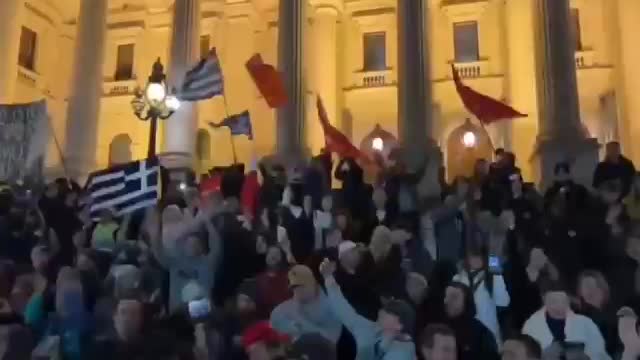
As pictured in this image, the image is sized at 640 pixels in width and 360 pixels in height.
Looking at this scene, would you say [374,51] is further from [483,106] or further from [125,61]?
[483,106]

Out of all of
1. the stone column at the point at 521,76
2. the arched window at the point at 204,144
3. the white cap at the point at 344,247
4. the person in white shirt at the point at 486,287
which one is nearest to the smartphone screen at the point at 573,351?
the person in white shirt at the point at 486,287

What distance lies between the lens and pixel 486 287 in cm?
912

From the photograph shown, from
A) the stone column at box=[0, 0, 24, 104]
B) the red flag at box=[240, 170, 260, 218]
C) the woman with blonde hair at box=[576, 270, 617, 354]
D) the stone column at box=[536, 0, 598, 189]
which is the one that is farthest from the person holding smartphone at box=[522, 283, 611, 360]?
the stone column at box=[0, 0, 24, 104]

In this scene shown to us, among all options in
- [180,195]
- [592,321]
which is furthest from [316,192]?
[592,321]

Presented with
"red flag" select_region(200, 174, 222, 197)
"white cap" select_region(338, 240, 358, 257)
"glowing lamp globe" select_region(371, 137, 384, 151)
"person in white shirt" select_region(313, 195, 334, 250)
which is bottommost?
"white cap" select_region(338, 240, 358, 257)

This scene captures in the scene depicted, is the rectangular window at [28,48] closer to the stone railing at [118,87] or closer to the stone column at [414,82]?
the stone railing at [118,87]

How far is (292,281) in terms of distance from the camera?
27.1ft

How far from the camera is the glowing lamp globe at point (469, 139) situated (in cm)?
3148

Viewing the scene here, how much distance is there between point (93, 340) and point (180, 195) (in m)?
5.27

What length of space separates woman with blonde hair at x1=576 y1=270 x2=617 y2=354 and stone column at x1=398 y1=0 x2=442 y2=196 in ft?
44.1

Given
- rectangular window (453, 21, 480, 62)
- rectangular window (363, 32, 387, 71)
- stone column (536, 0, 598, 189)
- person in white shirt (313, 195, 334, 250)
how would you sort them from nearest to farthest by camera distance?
person in white shirt (313, 195, 334, 250)
stone column (536, 0, 598, 189)
rectangular window (453, 21, 480, 62)
rectangular window (363, 32, 387, 71)

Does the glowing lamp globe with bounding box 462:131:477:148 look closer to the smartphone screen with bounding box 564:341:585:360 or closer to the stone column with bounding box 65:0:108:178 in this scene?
the stone column with bounding box 65:0:108:178

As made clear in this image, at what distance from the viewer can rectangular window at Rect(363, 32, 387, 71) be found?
110ft

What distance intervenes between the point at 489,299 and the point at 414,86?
586 inches
